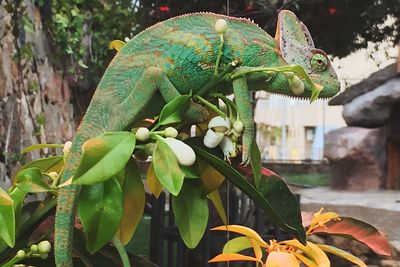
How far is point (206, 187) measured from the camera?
43cm

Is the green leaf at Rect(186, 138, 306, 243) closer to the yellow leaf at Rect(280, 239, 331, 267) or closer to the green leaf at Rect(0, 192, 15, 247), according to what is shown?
the yellow leaf at Rect(280, 239, 331, 267)

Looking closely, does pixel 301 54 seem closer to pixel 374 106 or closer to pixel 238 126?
pixel 238 126

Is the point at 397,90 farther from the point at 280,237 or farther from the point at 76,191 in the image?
the point at 76,191

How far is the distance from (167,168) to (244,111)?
106 mm

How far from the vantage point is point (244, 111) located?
44cm

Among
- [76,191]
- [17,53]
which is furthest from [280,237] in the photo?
[76,191]

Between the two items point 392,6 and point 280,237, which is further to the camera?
point 392,6

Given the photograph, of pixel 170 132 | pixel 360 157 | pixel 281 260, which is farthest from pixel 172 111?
pixel 360 157

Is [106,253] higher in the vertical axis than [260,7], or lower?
lower

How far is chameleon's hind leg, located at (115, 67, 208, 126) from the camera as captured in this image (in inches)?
16.8

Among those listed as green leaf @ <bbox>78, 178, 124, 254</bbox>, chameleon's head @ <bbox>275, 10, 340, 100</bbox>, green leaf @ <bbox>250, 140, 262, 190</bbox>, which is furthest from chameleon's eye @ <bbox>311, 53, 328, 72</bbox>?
green leaf @ <bbox>78, 178, 124, 254</bbox>

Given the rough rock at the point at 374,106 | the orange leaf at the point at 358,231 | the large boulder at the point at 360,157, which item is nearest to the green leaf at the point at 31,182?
the orange leaf at the point at 358,231

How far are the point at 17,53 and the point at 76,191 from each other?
1592 millimetres

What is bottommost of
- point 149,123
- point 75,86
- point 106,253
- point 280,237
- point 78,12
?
point 280,237
